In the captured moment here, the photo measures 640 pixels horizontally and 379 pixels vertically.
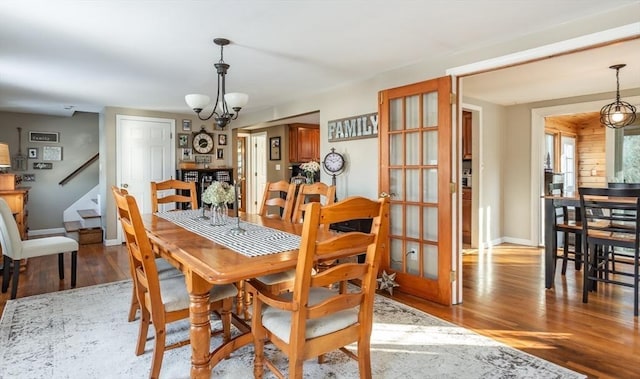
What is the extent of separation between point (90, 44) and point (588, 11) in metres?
3.52

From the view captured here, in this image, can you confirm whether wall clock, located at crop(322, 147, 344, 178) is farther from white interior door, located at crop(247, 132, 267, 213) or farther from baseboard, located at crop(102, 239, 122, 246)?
white interior door, located at crop(247, 132, 267, 213)

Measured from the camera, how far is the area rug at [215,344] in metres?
2.08

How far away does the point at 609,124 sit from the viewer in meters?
4.38

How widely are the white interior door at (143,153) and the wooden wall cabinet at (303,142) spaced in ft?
8.02

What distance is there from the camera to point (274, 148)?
7.94 m

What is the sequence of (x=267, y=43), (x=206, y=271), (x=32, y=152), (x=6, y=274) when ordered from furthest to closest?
(x=32, y=152)
(x=6, y=274)
(x=267, y=43)
(x=206, y=271)

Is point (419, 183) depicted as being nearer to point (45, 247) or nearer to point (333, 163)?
point (333, 163)

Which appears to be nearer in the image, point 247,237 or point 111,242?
point 247,237

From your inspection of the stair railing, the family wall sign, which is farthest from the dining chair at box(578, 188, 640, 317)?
the stair railing

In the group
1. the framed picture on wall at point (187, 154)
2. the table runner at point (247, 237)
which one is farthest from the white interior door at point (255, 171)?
the table runner at point (247, 237)

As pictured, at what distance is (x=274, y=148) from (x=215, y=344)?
5811mm

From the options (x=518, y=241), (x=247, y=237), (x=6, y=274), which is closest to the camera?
(x=247, y=237)

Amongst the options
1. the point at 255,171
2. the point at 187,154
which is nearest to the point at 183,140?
the point at 187,154

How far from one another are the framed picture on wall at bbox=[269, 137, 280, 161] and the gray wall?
3.41 metres
